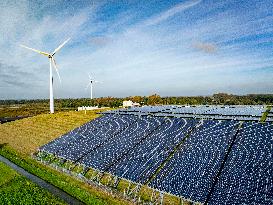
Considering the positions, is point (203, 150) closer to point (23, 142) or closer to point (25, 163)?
point (25, 163)

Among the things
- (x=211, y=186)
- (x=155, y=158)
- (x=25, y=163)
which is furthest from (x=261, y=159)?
(x=25, y=163)

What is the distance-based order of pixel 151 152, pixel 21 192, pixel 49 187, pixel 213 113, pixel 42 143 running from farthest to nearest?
1. pixel 42 143
2. pixel 213 113
3. pixel 49 187
4. pixel 21 192
5. pixel 151 152

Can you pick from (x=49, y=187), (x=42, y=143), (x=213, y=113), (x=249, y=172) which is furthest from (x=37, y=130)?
(x=249, y=172)

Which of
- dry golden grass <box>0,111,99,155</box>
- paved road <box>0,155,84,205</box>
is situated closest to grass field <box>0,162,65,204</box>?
paved road <box>0,155,84,205</box>

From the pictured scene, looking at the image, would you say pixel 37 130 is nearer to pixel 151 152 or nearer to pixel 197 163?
pixel 151 152

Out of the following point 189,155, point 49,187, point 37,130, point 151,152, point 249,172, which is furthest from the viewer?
point 37,130

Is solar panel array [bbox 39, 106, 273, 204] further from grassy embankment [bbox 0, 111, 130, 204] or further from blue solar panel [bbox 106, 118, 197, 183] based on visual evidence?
grassy embankment [bbox 0, 111, 130, 204]
